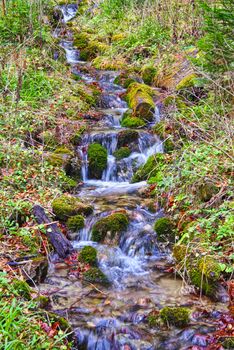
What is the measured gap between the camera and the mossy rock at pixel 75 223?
5992 millimetres

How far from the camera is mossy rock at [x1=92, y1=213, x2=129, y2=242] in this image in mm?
5828

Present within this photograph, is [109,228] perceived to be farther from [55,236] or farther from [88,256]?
[55,236]

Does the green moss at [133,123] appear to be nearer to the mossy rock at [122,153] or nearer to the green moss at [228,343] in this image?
the mossy rock at [122,153]

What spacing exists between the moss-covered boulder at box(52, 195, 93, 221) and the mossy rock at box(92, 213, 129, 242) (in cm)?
44

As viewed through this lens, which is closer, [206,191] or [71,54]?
[206,191]

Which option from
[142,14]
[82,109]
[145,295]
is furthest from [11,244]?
[142,14]

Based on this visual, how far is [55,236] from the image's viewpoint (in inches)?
217

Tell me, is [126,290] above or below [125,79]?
below

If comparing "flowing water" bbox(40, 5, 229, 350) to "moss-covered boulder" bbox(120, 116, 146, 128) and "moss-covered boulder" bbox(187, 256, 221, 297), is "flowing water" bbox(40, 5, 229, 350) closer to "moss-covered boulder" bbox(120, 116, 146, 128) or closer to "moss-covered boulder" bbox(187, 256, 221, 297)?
"moss-covered boulder" bbox(187, 256, 221, 297)

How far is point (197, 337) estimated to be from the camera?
399cm

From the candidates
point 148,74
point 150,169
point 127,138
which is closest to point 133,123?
point 127,138

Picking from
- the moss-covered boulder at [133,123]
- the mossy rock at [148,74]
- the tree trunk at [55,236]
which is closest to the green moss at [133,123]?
the moss-covered boulder at [133,123]

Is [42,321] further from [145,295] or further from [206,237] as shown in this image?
[206,237]

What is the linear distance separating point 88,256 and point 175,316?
1534 mm
